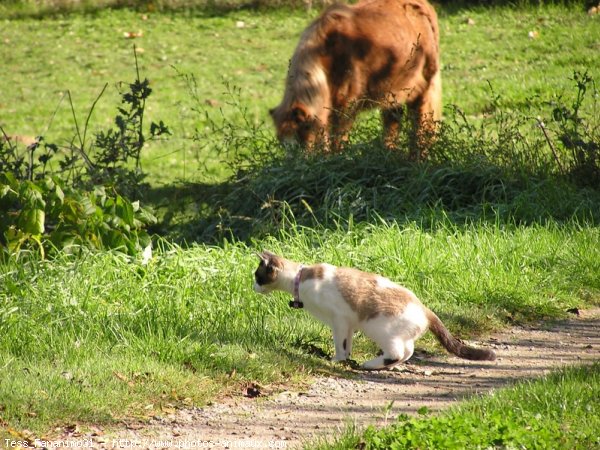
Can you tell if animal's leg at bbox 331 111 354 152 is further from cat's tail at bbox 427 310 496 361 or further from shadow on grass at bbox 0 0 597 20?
shadow on grass at bbox 0 0 597 20

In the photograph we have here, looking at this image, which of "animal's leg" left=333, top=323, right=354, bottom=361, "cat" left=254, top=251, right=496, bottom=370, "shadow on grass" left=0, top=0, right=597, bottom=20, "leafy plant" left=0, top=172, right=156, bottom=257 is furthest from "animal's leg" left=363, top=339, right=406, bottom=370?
"shadow on grass" left=0, top=0, right=597, bottom=20

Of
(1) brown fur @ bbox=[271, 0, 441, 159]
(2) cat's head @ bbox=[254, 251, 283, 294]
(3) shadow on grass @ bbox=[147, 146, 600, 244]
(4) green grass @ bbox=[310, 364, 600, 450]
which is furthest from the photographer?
(1) brown fur @ bbox=[271, 0, 441, 159]

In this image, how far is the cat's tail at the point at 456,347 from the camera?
18.3 feet

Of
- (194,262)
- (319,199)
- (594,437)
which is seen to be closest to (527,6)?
(319,199)

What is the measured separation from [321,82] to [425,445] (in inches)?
286

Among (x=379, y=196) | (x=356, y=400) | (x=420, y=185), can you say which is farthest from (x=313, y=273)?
(x=420, y=185)

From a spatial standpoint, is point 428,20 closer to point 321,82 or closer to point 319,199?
point 321,82

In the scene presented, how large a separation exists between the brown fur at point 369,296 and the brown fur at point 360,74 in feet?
13.9

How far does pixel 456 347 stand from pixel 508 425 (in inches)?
53.6

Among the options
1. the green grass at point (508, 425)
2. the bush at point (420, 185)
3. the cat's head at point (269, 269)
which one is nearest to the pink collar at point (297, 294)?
the cat's head at point (269, 269)

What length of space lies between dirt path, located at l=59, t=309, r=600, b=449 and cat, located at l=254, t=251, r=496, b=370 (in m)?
0.17

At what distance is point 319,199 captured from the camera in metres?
9.45

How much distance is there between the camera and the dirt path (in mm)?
4645

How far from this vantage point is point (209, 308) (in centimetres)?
638
